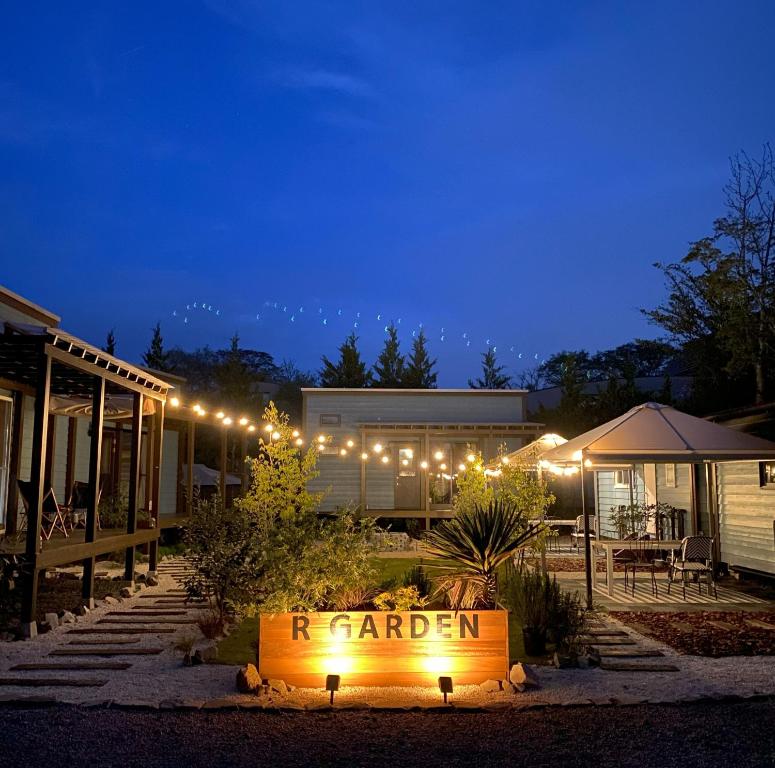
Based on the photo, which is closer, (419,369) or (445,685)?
(445,685)

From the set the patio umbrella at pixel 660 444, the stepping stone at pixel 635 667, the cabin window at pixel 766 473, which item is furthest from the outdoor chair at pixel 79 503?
the cabin window at pixel 766 473

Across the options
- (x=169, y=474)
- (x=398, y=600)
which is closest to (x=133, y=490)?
(x=398, y=600)

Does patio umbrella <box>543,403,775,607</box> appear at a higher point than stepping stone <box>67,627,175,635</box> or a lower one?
higher

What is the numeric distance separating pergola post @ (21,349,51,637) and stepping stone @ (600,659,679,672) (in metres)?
5.24

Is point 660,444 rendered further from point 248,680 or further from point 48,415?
point 48,415

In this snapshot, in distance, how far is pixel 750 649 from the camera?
263 inches

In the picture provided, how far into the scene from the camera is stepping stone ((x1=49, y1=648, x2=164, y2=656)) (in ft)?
21.3

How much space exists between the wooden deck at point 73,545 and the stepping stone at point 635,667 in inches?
213

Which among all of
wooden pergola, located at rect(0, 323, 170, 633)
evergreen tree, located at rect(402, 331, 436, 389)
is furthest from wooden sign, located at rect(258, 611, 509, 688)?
evergreen tree, located at rect(402, 331, 436, 389)

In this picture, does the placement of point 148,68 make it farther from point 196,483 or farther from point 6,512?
point 6,512

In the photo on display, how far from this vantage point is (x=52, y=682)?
550 centimetres

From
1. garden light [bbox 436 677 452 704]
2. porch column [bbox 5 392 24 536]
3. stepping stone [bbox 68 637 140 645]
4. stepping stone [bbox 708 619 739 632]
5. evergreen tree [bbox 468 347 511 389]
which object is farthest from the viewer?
evergreen tree [bbox 468 347 511 389]

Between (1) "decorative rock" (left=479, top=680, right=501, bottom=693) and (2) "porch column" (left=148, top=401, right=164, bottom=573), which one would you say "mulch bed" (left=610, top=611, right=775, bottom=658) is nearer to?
(1) "decorative rock" (left=479, top=680, right=501, bottom=693)

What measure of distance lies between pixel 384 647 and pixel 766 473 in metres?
7.51
